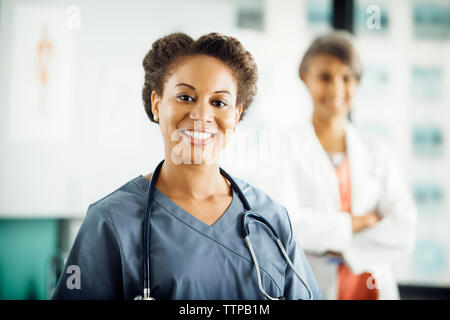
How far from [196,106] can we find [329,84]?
1.42 feet

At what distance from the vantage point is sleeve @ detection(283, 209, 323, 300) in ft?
2.71

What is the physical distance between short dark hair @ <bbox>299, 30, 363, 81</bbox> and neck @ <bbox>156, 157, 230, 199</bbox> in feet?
1.43

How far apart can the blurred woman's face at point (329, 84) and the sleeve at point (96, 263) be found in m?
0.64

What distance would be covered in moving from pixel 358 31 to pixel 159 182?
713 millimetres

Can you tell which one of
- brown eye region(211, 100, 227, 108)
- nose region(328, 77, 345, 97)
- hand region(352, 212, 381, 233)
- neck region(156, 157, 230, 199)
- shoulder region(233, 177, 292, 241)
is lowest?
hand region(352, 212, 381, 233)

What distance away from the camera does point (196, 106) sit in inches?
31.2

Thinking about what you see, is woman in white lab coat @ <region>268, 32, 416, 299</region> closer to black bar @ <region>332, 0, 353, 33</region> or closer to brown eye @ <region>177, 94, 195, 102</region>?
black bar @ <region>332, 0, 353, 33</region>

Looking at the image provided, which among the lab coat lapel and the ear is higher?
the ear

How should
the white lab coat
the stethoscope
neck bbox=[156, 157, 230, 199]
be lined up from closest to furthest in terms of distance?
the stethoscope, neck bbox=[156, 157, 230, 199], the white lab coat

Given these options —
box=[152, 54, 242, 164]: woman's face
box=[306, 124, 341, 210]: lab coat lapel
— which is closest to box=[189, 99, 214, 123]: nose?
box=[152, 54, 242, 164]: woman's face

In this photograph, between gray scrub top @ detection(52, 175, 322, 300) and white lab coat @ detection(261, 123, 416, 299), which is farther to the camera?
white lab coat @ detection(261, 123, 416, 299)

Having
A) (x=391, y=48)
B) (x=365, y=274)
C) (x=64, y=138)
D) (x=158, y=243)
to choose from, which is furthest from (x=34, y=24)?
(x=365, y=274)

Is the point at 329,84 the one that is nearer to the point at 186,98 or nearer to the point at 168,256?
the point at 186,98

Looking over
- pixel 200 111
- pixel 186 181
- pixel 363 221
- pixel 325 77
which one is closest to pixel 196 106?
pixel 200 111
